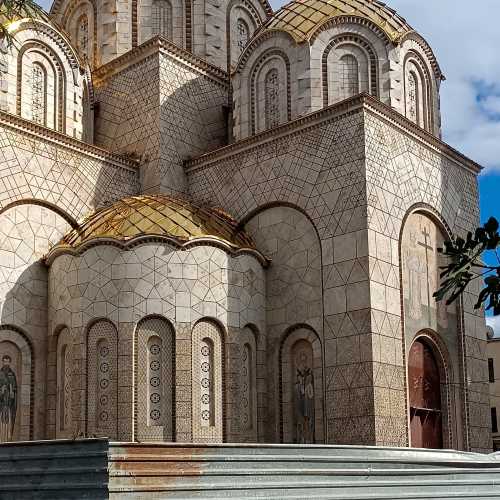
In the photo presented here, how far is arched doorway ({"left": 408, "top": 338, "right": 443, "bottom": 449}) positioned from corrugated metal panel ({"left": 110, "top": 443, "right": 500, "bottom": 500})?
490 cm

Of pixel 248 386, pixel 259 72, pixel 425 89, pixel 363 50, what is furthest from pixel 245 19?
pixel 248 386

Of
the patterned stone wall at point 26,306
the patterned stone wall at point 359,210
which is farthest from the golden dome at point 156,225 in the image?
the patterned stone wall at point 359,210

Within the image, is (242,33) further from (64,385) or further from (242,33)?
(64,385)

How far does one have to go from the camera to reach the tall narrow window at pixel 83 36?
22400 millimetres

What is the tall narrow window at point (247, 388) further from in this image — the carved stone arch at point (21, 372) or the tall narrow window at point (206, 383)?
the carved stone arch at point (21, 372)

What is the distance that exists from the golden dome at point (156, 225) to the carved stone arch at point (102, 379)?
1.56 m

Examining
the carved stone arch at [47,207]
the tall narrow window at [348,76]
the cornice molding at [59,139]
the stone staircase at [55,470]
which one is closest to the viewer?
the stone staircase at [55,470]

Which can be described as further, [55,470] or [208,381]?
[208,381]

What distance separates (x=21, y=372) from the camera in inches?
643

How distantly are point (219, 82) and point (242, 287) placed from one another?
6226 millimetres

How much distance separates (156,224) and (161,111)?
418 centimetres

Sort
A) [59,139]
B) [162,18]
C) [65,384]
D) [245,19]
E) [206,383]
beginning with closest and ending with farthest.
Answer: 1. [206,383]
2. [65,384]
3. [59,139]
4. [162,18]
5. [245,19]

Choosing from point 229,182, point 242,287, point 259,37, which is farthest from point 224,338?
point 259,37

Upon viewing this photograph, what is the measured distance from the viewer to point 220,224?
17266mm
